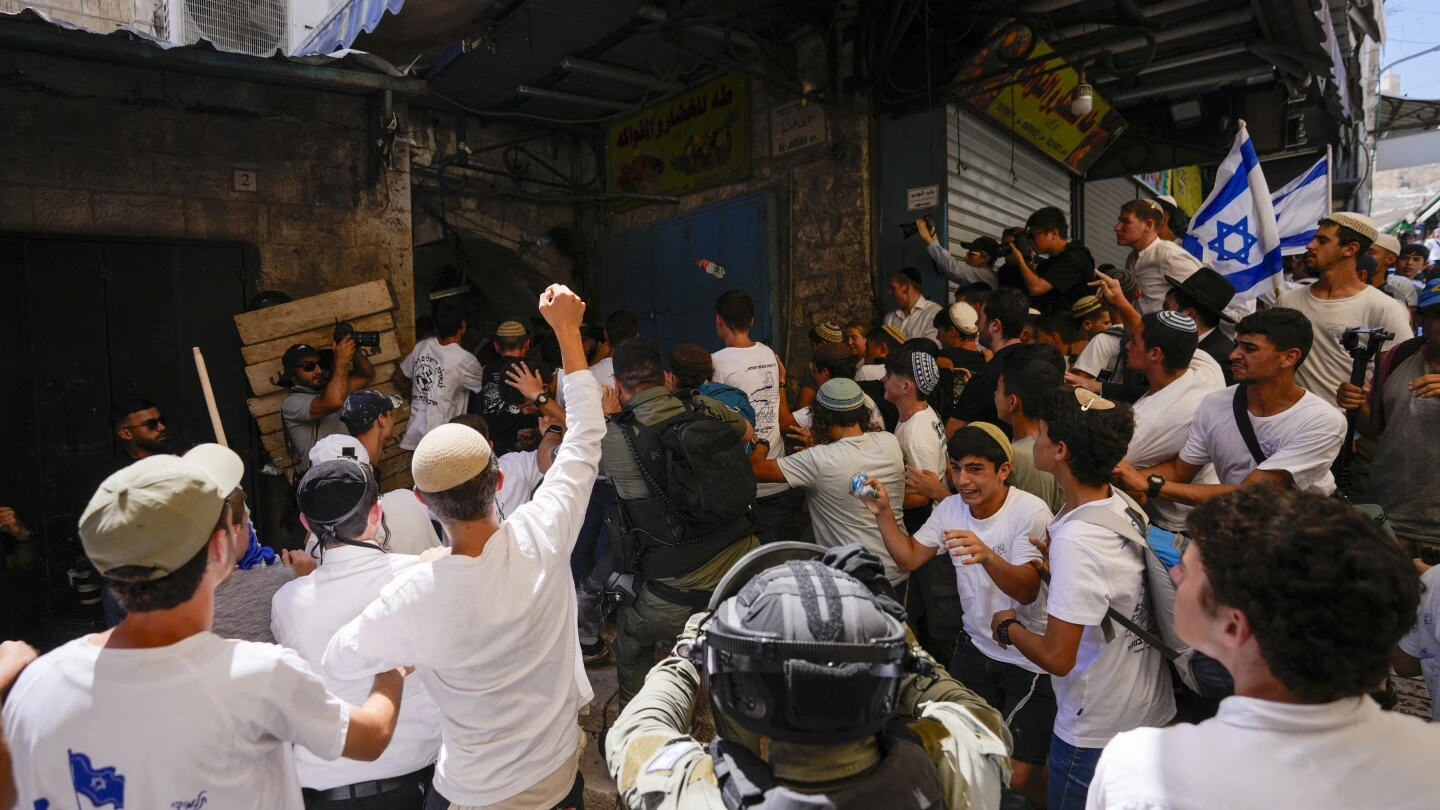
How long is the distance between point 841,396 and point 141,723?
3030 millimetres

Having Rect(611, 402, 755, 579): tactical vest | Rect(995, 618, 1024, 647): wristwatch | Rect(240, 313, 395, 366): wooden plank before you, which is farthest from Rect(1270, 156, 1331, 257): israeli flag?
Answer: Rect(240, 313, 395, 366): wooden plank

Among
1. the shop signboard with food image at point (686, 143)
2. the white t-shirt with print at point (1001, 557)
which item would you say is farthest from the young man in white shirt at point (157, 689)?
the shop signboard with food image at point (686, 143)

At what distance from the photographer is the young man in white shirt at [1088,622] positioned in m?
2.31

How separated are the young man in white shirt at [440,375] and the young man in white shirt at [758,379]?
1.86 m

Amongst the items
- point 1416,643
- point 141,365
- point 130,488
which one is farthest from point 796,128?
point 130,488

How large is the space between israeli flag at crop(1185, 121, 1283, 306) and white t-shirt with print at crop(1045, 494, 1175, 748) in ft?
10.5

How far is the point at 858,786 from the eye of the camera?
4.03ft

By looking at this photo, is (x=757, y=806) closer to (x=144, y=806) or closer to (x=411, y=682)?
(x=144, y=806)

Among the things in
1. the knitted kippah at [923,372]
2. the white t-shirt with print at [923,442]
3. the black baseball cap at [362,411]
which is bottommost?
the white t-shirt with print at [923,442]

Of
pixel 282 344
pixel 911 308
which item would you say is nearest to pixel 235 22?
pixel 282 344

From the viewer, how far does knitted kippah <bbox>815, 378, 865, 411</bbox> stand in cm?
384

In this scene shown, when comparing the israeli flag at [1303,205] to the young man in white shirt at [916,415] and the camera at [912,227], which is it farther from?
the young man in white shirt at [916,415]

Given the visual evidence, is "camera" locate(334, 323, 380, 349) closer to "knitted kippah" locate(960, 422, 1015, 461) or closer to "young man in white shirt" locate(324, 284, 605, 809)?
"young man in white shirt" locate(324, 284, 605, 809)

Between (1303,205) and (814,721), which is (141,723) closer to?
(814,721)
